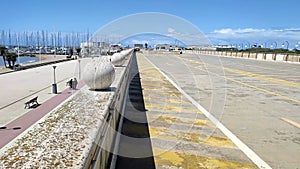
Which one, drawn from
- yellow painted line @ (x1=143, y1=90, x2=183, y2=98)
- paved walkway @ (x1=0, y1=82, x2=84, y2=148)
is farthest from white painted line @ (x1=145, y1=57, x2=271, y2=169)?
paved walkway @ (x1=0, y1=82, x2=84, y2=148)

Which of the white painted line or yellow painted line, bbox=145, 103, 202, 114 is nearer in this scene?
the white painted line

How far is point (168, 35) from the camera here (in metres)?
7.86

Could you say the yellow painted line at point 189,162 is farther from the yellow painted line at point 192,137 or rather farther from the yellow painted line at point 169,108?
the yellow painted line at point 169,108

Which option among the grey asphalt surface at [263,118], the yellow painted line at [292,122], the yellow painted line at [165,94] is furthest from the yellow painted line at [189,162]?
the yellow painted line at [165,94]

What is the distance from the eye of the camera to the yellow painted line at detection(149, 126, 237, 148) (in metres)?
5.75

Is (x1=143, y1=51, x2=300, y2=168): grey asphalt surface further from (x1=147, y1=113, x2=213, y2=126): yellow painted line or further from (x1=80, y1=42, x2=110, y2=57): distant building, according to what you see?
(x1=80, y1=42, x2=110, y2=57): distant building

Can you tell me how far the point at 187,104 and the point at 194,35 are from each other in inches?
121

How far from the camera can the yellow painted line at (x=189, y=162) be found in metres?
4.62

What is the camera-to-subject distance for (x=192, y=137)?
20.1 feet

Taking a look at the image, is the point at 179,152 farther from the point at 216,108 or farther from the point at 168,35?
the point at 216,108

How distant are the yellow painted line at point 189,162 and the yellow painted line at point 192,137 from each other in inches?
32.3

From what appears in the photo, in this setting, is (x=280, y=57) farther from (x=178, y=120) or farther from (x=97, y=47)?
(x=178, y=120)

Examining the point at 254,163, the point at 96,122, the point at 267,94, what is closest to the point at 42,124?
the point at 96,122

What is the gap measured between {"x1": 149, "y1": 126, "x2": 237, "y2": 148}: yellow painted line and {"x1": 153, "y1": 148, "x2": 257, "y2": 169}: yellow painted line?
0.82 meters
